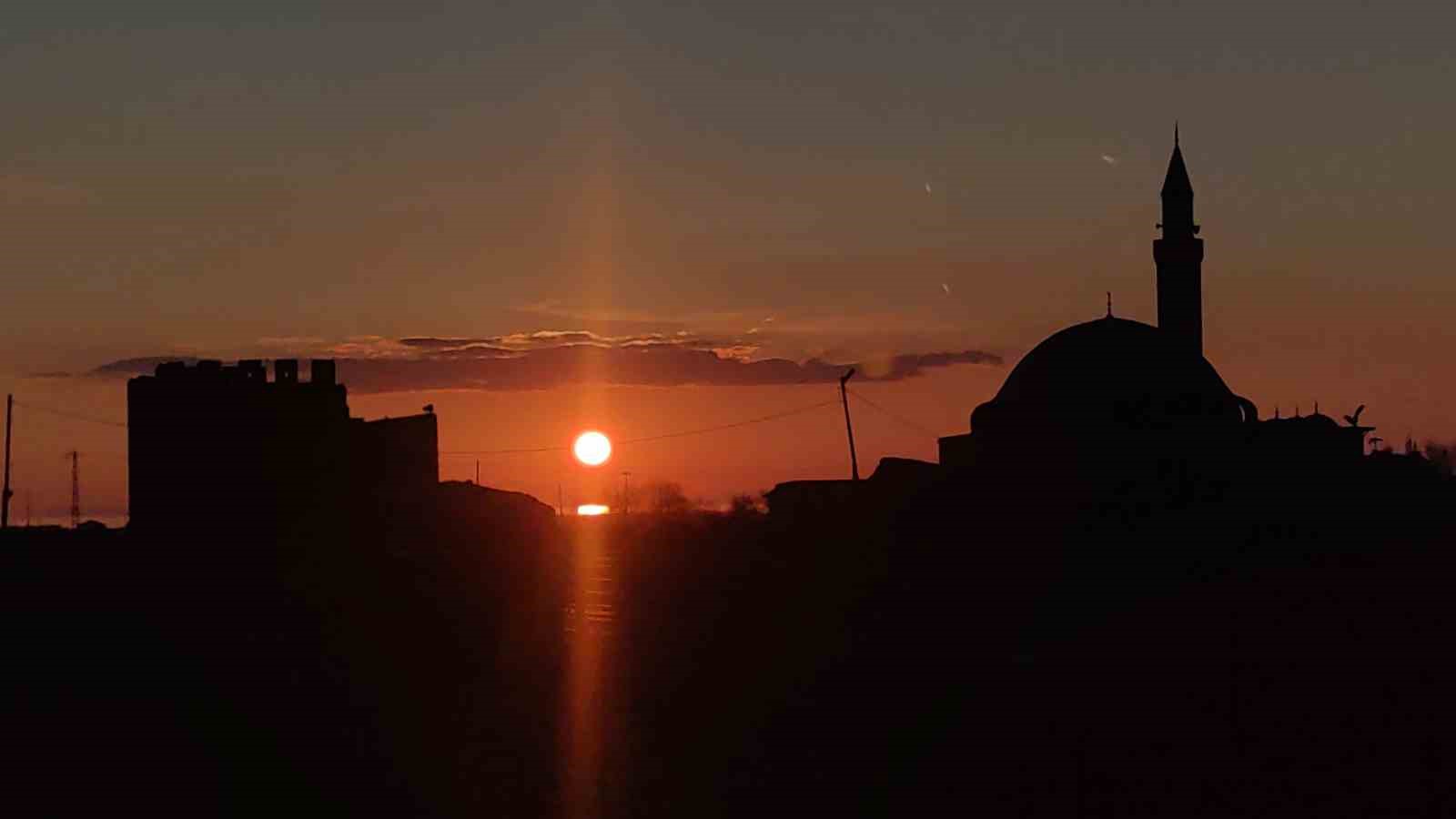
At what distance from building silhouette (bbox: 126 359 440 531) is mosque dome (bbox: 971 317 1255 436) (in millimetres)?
23610

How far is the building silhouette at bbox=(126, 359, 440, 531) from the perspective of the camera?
2591 inches

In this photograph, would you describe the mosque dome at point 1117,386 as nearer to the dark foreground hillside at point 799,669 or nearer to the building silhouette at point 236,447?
the dark foreground hillside at point 799,669

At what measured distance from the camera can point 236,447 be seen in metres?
66.6

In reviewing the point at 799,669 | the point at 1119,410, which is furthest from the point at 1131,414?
the point at 799,669

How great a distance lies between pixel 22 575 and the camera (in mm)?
61594

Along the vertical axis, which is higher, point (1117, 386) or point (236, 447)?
point (1117, 386)

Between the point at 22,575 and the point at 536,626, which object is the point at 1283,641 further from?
the point at 22,575

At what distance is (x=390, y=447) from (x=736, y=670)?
1399 inches

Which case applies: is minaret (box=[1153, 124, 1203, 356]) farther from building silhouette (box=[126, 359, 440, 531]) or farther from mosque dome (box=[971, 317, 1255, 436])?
building silhouette (box=[126, 359, 440, 531])

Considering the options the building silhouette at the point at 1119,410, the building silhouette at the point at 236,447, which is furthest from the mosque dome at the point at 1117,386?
the building silhouette at the point at 236,447

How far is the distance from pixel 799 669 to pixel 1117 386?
26.0m

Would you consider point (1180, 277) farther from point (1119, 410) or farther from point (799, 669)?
point (799, 669)

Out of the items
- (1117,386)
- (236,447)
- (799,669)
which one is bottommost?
(799,669)

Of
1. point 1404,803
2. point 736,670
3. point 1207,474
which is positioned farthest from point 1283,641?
point 1207,474
